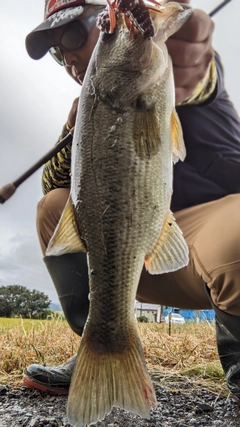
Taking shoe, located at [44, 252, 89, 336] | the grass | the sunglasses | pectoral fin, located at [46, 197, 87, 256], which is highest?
the sunglasses

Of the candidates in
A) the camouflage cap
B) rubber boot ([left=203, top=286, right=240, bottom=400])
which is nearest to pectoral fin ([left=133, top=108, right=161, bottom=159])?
rubber boot ([left=203, top=286, right=240, bottom=400])

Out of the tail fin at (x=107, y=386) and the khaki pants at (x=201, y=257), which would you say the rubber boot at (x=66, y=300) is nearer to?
the khaki pants at (x=201, y=257)

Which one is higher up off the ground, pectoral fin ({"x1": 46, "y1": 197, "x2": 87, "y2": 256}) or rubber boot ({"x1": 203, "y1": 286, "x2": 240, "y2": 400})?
pectoral fin ({"x1": 46, "y1": 197, "x2": 87, "y2": 256})

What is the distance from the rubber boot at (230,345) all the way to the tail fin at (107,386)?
764 millimetres

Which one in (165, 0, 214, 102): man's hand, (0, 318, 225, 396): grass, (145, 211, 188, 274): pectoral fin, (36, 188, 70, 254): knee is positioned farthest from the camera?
(0, 318, 225, 396): grass

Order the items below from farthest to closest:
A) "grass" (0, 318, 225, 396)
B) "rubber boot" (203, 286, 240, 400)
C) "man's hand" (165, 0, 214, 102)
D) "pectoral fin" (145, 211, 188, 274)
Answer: "grass" (0, 318, 225, 396)
"rubber boot" (203, 286, 240, 400)
"man's hand" (165, 0, 214, 102)
"pectoral fin" (145, 211, 188, 274)

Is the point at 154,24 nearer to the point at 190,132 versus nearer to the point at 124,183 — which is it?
the point at 124,183

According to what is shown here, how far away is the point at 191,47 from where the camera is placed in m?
1.94

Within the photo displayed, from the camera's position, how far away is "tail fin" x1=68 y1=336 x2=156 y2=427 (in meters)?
1.69

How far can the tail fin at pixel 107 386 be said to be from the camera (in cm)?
169

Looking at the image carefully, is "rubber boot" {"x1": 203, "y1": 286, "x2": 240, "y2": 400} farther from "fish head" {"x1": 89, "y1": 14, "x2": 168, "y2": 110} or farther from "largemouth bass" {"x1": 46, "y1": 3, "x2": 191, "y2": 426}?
"fish head" {"x1": 89, "y1": 14, "x2": 168, "y2": 110}

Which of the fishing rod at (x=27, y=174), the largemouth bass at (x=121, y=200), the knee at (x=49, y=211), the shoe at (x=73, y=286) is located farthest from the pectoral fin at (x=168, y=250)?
the knee at (x=49, y=211)

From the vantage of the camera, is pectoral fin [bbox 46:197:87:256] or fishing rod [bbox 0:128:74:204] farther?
fishing rod [bbox 0:128:74:204]

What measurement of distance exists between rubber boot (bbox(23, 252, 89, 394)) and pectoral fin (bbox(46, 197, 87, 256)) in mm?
1221
